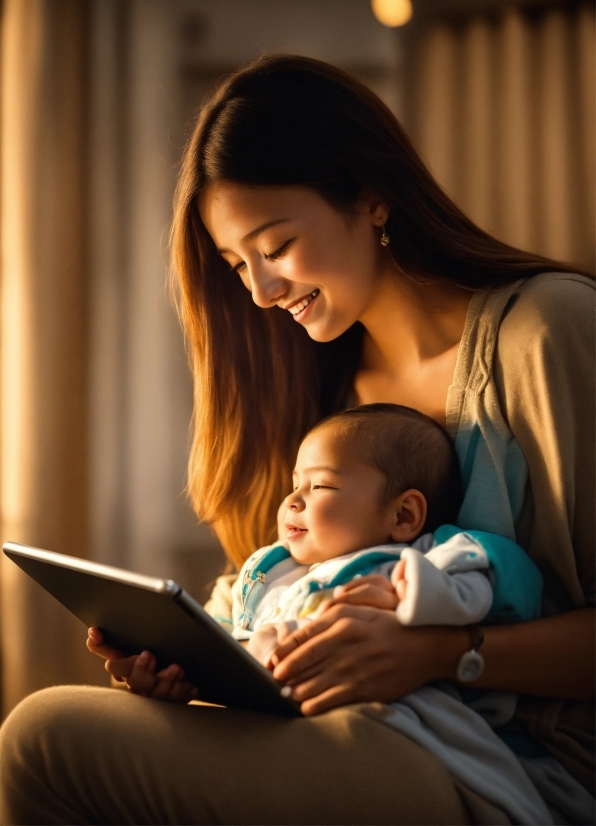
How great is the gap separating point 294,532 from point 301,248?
472mm

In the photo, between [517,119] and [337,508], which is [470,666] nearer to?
[337,508]

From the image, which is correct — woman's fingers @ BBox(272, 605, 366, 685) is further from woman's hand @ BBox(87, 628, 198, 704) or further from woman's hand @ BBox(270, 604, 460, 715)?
woman's hand @ BBox(87, 628, 198, 704)

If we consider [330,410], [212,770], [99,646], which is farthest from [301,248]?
A: [212,770]

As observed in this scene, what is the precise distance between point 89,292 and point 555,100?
5.09ft

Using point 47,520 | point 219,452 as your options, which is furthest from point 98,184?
point 219,452

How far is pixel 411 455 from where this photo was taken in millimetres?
1293

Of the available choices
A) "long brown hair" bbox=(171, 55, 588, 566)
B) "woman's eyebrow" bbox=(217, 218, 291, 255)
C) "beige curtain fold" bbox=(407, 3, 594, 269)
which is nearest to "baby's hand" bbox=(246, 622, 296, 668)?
"long brown hair" bbox=(171, 55, 588, 566)

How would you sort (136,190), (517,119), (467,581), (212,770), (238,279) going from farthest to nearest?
1. (136,190)
2. (517,119)
3. (238,279)
4. (467,581)
5. (212,770)

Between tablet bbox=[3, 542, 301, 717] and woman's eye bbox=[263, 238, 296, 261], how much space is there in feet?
2.08

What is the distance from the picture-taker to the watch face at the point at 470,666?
1091 millimetres

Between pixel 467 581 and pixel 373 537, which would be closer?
pixel 467 581

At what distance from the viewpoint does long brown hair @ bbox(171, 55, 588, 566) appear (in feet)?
4.63

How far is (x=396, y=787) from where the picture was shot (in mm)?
982

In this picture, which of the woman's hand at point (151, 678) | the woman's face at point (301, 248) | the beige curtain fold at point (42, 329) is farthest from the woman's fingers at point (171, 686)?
the beige curtain fold at point (42, 329)
